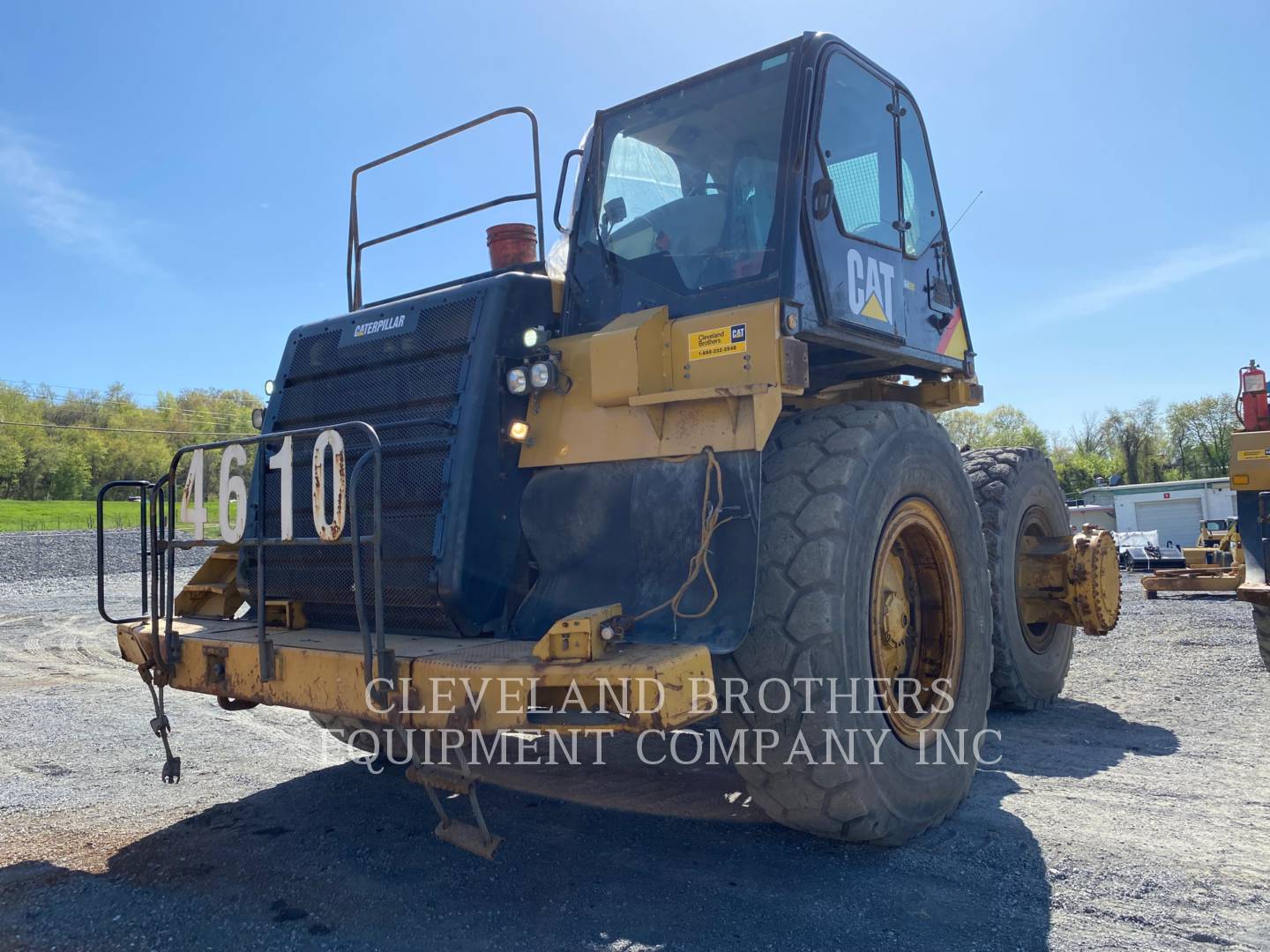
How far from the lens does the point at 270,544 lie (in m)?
3.39

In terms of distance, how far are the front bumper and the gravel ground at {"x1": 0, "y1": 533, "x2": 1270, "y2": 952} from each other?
0.71m

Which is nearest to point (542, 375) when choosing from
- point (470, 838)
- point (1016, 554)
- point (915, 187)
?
point (470, 838)

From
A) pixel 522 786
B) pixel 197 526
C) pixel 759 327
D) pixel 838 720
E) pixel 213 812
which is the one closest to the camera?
pixel 838 720

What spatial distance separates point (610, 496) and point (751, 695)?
946mm

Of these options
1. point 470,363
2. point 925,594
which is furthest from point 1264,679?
point 470,363

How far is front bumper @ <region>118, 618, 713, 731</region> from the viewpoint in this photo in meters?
2.85

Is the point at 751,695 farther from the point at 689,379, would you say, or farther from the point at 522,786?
the point at 522,786

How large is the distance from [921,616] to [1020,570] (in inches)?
94.8

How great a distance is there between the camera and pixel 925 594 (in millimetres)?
4359

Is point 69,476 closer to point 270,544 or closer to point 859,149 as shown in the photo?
point 270,544

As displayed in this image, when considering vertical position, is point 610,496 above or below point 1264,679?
above

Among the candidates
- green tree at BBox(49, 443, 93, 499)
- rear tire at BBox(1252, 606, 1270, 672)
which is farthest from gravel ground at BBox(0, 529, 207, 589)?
green tree at BBox(49, 443, 93, 499)

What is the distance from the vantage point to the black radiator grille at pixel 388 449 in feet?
12.5

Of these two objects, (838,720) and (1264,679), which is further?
(1264,679)
